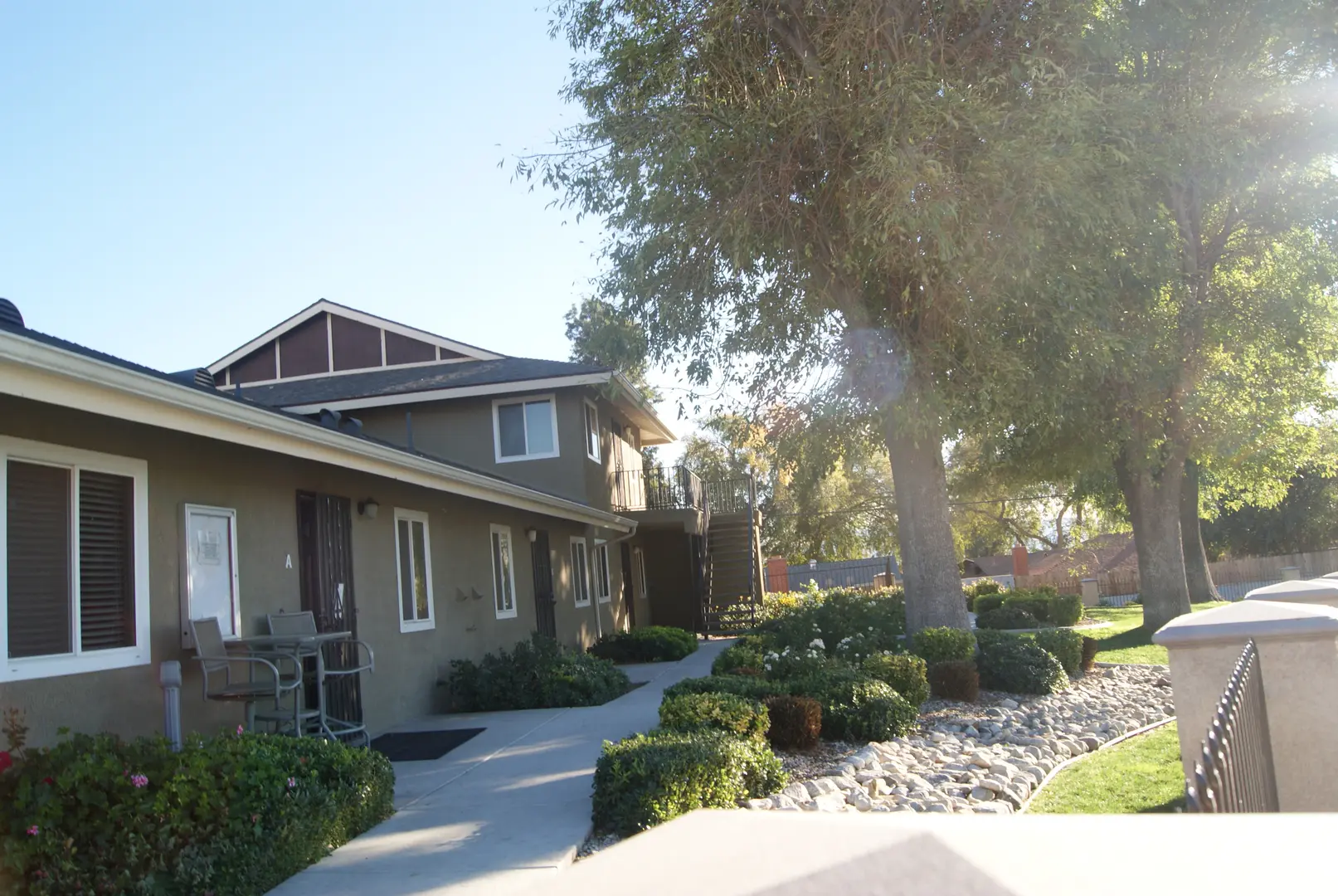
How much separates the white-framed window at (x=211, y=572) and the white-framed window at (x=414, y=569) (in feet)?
10.6

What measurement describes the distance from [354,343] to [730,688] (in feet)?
49.6

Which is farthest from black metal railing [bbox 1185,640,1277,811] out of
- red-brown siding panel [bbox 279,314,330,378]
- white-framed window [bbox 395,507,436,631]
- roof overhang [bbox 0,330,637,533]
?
red-brown siding panel [bbox 279,314,330,378]

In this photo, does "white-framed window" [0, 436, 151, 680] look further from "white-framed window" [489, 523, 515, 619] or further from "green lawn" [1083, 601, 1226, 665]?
"green lawn" [1083, 601, 1226, 665]

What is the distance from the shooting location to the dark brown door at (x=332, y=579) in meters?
9.72

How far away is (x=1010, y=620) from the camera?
894 inches

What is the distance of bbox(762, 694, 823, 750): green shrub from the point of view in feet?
29.0

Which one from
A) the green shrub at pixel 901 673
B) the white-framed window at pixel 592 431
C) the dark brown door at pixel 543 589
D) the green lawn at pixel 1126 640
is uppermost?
the white-framed window at pixel 592 431

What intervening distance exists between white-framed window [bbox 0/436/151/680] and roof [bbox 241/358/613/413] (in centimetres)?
1131

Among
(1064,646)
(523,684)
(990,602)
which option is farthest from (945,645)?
(990,602)

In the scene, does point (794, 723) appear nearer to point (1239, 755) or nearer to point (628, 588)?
point (1239, 755)

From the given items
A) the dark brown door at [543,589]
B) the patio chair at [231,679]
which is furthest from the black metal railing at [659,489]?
the patio chair at [231,679]

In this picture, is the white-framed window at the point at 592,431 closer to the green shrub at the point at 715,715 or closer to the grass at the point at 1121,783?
the green shrub at the point at 715,715

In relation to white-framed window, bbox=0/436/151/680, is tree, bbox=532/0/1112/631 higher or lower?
higher

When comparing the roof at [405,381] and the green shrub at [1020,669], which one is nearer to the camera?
the green shrub at [1020,669]
